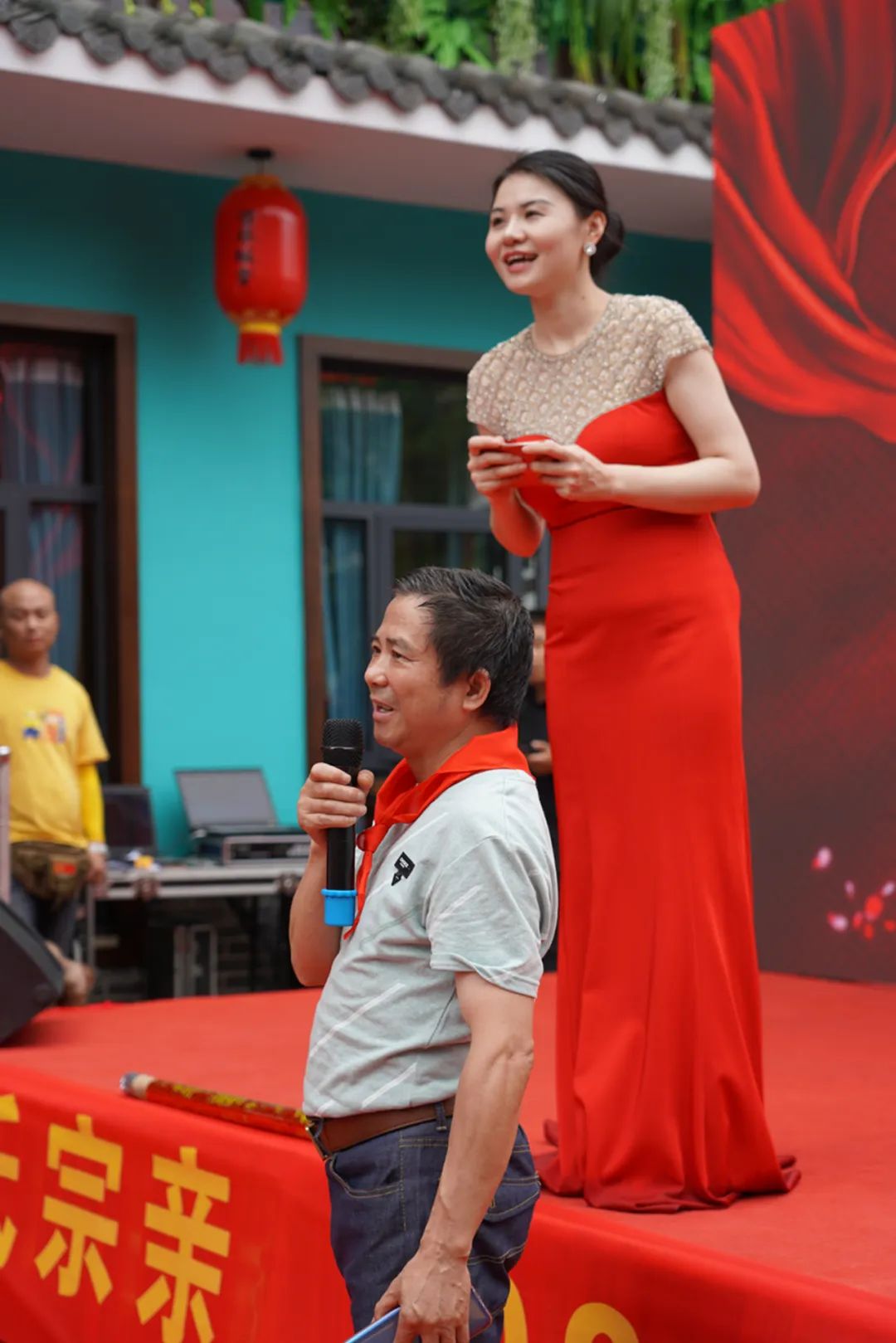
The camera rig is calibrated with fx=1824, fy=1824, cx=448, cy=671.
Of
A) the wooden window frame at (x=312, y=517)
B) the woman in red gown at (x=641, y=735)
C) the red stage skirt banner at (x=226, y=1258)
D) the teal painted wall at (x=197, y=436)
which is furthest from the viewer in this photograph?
the wooden window frame at (x=312, y=517)

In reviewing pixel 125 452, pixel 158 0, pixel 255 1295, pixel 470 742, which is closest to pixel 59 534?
pixel 125 452

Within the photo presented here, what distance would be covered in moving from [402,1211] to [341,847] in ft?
1.11

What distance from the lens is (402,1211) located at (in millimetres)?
1664

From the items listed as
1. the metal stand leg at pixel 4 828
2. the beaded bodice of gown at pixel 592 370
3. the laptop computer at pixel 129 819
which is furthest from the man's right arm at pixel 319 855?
the laptop computer at pixel 129 819

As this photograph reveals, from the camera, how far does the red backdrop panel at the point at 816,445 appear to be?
14.4ft

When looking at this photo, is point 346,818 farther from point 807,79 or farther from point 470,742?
point 807,79

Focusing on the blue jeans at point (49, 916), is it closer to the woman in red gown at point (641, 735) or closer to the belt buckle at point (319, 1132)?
the woman in red gown at point (641, 735)

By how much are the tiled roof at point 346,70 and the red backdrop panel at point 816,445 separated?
132cm

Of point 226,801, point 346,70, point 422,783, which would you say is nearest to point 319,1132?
point 422,783

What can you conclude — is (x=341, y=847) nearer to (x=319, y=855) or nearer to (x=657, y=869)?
(x=319, y=855)

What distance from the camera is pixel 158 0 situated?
19.6 ft

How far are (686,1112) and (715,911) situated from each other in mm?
257

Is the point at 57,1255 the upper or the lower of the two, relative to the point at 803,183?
lower

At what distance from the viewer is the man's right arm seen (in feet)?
5.43
